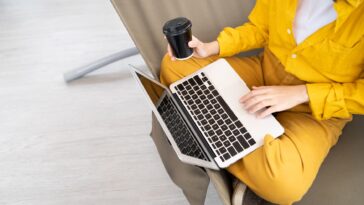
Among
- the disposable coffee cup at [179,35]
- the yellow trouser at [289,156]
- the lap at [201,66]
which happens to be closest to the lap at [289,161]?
the yellow trouser at [289,156]

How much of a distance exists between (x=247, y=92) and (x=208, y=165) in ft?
0.77

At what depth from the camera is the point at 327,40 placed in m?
0.72

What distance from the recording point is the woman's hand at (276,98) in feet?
2.53

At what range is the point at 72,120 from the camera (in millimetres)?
1428

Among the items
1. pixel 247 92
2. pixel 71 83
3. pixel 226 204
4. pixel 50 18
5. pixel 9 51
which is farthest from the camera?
pixel 50 18

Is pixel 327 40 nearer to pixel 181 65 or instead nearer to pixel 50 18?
pixel 181 65

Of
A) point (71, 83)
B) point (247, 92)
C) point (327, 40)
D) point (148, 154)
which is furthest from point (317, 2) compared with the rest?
point (71, 83)

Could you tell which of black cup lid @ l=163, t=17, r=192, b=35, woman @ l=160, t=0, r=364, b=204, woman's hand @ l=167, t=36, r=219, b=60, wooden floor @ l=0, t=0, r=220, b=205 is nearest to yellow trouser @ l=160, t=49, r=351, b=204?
woman @ l=160, t=0, r=364, b=204

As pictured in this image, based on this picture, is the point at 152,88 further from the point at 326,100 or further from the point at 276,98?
the point at 326,100

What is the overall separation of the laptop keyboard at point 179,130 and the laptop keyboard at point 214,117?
0.04 meters

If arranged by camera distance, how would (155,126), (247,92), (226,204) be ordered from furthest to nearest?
(155,126) → (247,92) → (226,204)

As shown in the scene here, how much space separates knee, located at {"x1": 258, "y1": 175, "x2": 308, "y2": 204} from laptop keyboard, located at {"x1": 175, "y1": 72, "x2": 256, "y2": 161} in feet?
0.35

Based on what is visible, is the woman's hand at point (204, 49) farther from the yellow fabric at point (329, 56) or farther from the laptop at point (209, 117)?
the yellow fabric at point (329, 56)

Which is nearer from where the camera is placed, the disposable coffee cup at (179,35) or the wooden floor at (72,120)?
the disposable coffee cup at (179,35)
